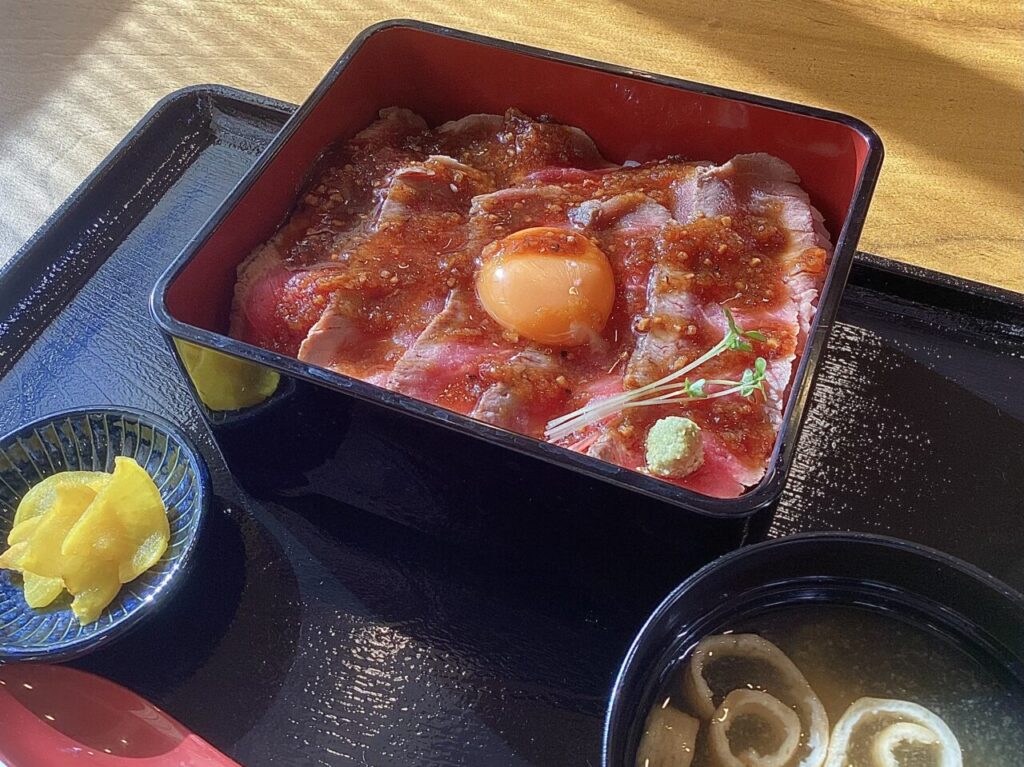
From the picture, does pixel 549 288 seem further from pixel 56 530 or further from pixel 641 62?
pixel 641 62

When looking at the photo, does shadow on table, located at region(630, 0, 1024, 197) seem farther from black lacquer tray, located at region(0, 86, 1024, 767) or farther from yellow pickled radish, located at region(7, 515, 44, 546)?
yellow pickled radish, located at region(7, 515, 44, 546)

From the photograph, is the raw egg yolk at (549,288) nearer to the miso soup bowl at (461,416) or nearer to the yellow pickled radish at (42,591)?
the miso soup bowl at (461,416)

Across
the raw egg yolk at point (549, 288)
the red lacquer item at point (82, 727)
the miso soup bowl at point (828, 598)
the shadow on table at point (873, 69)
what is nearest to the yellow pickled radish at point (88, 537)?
the red lacquer item at point (82, 727)

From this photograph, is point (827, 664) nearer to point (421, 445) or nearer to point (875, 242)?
point (421, 445)

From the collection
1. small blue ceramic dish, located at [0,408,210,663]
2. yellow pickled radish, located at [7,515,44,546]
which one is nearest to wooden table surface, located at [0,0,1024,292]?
small blue ceramic dish, located at [0,408,210,663]

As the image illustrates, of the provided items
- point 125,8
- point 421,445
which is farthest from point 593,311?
point 125,8

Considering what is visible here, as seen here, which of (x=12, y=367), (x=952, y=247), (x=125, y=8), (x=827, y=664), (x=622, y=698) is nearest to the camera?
(x=622, y=698)

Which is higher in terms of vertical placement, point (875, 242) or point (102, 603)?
point (875, 242)
